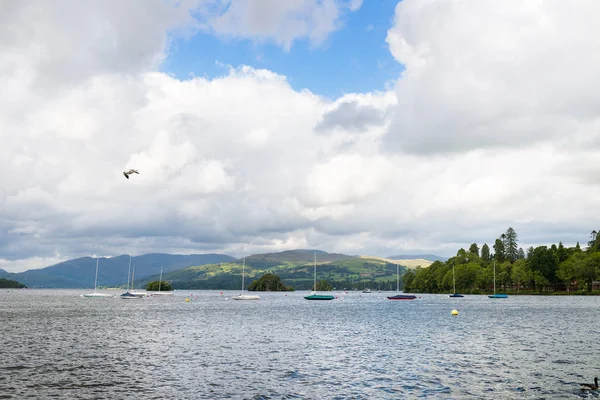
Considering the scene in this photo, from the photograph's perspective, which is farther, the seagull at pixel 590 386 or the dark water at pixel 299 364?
the dark water at pixel 299 364

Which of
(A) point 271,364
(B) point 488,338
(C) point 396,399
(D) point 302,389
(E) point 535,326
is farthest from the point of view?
(E) point 535,326

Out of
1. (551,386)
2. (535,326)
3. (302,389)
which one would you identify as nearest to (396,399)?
(302,389)

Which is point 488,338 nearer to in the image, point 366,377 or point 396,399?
point 366,377

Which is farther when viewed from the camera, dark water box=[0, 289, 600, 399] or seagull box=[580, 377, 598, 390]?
dark water box=[0, 289, 600, 399]

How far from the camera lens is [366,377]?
45.0m

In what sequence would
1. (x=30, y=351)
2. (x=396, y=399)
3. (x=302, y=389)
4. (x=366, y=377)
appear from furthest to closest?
(x=30, y=351) < (x=366, y=377) < (x=302, y=389) < (x=396, y=399)

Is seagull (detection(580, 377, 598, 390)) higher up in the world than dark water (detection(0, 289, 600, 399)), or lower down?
higher up

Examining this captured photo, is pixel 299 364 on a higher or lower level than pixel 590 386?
lower

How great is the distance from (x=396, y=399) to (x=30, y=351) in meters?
46.6

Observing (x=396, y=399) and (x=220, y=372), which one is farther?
(x=220, y=372)

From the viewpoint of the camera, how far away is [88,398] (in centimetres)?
3688

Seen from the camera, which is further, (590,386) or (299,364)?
(299,364)

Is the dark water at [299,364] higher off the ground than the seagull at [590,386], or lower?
lower

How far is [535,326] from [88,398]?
8468cm
